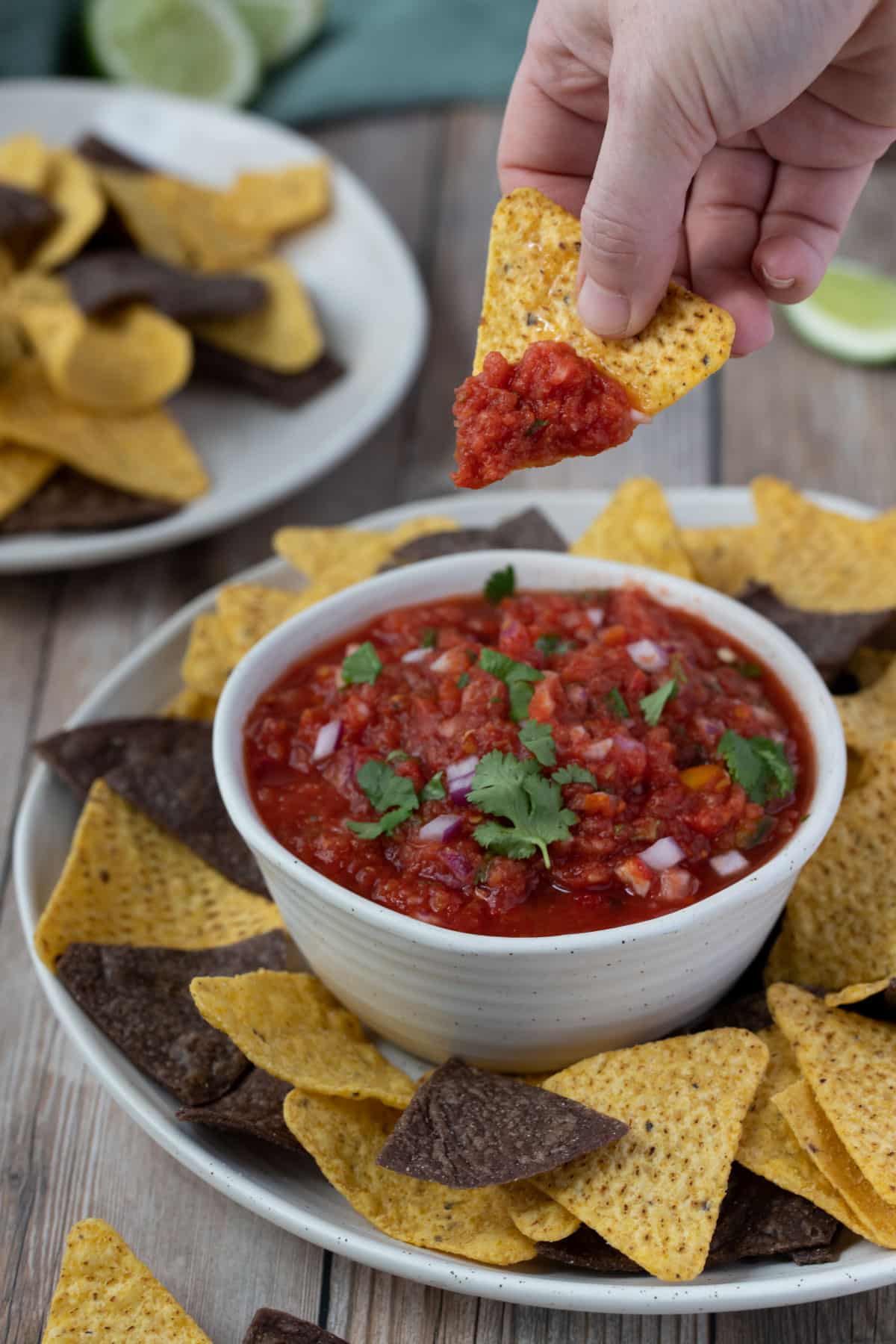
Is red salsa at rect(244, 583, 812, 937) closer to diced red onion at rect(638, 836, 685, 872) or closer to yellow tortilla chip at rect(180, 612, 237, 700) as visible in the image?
diced red onion at rect(638, 836, 685, 872)

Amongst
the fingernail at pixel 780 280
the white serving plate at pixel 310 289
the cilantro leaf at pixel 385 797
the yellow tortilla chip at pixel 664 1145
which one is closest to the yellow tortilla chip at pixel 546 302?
the fingernail at pixel 780 280

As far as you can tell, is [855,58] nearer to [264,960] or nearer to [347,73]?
[264,960]

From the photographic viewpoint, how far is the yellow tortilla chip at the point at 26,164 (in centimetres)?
449

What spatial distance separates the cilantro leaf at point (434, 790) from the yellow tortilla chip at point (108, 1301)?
85 cm

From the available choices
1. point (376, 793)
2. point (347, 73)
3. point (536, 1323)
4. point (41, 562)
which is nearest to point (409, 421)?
point (41, 562)

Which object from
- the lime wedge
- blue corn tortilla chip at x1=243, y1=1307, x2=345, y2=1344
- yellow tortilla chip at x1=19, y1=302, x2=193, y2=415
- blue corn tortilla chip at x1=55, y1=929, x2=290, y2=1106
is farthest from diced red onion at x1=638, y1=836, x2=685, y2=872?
the lime wedge

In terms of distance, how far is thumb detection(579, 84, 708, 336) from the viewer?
2004 millimetres

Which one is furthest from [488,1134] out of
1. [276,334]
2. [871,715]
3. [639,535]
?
[276,334]

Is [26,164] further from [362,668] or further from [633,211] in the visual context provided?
[633,211]

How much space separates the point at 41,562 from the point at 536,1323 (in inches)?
85.8

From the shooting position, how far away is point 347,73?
5637mm

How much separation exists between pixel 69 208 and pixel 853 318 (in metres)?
2.48

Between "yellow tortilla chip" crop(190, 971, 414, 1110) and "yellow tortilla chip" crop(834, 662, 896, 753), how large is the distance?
107 centimetres

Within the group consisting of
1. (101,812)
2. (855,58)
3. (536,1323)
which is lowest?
(536,1323)
